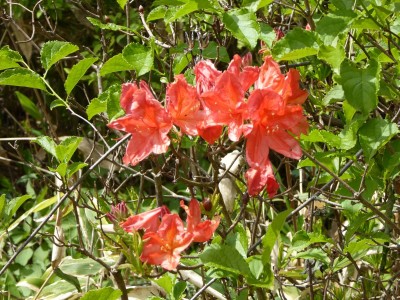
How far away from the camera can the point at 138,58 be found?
157cm

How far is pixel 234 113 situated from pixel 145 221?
1.03 ft

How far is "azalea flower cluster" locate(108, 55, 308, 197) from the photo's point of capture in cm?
134

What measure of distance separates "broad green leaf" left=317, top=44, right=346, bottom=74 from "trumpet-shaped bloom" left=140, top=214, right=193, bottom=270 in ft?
1.46

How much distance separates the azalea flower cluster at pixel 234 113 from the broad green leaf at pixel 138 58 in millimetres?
138

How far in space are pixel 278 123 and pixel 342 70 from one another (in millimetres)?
153

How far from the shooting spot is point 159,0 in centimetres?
157

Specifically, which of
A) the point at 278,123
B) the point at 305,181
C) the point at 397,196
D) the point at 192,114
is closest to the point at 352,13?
the point at 278,123

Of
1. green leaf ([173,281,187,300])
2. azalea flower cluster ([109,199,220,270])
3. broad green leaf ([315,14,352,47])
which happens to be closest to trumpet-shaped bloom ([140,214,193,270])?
azalea flower cluster ([109,199,220,270])

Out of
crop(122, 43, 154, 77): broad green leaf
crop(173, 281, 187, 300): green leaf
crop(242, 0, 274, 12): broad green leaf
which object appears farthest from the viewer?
crop(173, 281, 187, 300): green leaf

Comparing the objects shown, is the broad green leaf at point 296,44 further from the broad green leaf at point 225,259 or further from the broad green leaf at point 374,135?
the broad green leaf at point 225,259

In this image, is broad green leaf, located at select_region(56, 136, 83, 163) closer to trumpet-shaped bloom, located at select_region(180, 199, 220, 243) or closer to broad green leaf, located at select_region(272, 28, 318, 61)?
trumpet-shaped bloom, located at select_region(180, 199, 220, 243)

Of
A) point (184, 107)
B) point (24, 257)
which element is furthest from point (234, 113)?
point (24, 257)

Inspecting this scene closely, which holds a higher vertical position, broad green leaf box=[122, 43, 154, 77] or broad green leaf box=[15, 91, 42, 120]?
broad green leaf box=[122, 43, 154, 77]

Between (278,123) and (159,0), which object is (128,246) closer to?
(278,123)
